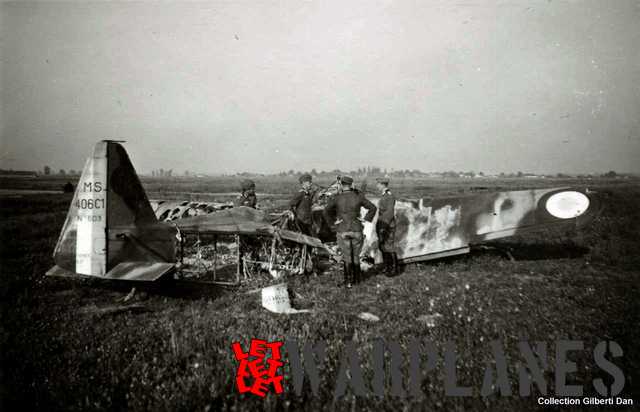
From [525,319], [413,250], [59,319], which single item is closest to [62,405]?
[59,319]

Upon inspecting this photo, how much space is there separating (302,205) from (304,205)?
6cm

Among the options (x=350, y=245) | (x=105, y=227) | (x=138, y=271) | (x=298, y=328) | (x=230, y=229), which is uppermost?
(x=105, y=227)

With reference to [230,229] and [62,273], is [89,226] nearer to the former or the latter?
[62,273]

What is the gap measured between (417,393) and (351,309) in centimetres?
297

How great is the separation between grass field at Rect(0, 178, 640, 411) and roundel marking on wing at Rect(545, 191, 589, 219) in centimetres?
153

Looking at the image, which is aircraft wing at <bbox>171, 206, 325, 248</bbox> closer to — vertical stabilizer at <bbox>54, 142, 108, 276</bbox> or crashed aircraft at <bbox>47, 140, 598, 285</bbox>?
crashed aircraft at <bbox>47, 140, 598, 285</bbox>

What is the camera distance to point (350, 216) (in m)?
8.10

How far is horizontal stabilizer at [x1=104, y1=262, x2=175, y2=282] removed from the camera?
5.84 metres

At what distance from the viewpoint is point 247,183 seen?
10.3 m

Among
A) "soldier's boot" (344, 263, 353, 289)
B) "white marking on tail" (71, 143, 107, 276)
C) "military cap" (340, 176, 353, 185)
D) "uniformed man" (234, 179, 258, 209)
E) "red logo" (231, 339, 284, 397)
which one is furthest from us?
"uniformed man" (234, 179, 258, 209)

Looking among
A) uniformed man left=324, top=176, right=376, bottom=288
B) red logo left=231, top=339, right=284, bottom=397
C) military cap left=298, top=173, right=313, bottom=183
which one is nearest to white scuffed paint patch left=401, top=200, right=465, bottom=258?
uniformed man left=324, top=176, right=376, bottom=288

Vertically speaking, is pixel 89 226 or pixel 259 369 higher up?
pixel 89 226

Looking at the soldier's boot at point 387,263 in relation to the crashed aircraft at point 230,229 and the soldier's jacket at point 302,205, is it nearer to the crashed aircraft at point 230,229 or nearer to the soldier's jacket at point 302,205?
the crashed aircraft at point 230,229

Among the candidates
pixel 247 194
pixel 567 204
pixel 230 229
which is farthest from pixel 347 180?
pixel 567 204
